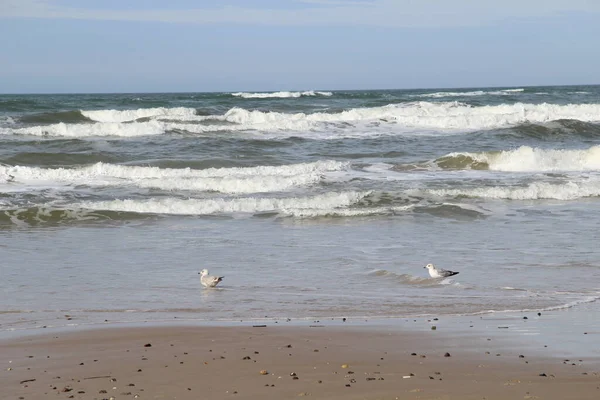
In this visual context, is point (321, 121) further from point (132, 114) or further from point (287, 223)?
point (287, 223)

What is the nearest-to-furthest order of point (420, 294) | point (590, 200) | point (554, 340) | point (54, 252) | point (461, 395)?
point (461, 395) < point (554, 340) < point (420, 294) < point (54, 252) < point (590, 200)

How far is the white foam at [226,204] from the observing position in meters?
14.2

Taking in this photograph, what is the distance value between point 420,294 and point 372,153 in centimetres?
1502

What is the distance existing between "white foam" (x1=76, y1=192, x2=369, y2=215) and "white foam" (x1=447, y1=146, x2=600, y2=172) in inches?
281

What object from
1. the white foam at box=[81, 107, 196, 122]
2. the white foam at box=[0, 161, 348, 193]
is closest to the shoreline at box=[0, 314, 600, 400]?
the white foam at box=[0, 161, 348, 193]

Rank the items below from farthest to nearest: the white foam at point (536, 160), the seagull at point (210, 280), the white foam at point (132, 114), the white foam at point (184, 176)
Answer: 1. the white foam at point (132, 114)
2. the white foam at point (536, 160)
3. the white foam at point (184, 176)
4. the seagull at point (210, 280)

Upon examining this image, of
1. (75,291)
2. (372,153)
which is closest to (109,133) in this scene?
(372,153)

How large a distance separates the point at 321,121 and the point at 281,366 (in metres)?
26.6

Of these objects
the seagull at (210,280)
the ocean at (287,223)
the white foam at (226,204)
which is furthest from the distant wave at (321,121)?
the seagull at (210,280)

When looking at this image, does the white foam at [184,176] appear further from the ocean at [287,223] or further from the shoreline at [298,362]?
the shoreline at [298,362]

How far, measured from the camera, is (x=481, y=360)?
17.7ft

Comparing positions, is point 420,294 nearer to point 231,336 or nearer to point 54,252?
point 231,336

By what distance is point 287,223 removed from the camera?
12.9m

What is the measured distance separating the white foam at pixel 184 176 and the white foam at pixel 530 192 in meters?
3.12
